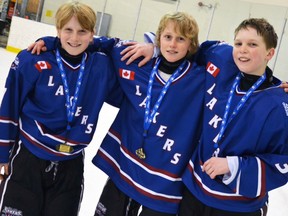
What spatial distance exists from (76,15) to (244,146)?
37.1 inches

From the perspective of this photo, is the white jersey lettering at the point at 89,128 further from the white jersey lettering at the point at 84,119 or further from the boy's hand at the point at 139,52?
the boy's hand at the point at 139,52

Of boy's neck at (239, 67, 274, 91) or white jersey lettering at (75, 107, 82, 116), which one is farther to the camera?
white jersey lettering at (75, 107, 82, 116)

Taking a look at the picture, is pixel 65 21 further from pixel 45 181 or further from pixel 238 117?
pixel 238 117

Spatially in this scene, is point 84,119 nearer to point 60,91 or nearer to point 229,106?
point 60,91

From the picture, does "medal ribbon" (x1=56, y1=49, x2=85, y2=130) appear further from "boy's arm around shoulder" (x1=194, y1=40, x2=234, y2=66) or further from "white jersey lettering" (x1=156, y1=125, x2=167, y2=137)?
"boy's arm around shoulder" (x1=194, y1=40, x2=234, y2=66)

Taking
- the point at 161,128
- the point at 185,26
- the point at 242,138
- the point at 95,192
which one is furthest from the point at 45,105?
the point at 95,192

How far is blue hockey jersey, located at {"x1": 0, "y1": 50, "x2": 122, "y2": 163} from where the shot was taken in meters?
1.63

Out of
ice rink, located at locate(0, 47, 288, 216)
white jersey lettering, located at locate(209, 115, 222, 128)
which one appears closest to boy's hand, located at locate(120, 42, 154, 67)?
white jersey lettering, located at locate(209, 115, 222, 128)

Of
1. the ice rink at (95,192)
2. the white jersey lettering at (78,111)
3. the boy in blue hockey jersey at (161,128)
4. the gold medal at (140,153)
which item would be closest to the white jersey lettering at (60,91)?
the white jersey lettering at (78,111)

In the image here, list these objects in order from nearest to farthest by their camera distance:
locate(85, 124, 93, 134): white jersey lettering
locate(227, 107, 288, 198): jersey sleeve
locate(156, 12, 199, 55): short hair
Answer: locate(227, 107, 288, 198): jersey sleeve
locate(156, 12, 199, 55): short hair
locate(85, 124, 93, 134): white jersey lettering

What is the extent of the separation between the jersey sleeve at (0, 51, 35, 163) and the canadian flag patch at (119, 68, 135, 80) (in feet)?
1.34

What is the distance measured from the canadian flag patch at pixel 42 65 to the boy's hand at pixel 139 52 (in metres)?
0.35

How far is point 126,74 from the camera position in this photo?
1.71 m

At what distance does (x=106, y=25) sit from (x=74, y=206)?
8.77 meters
